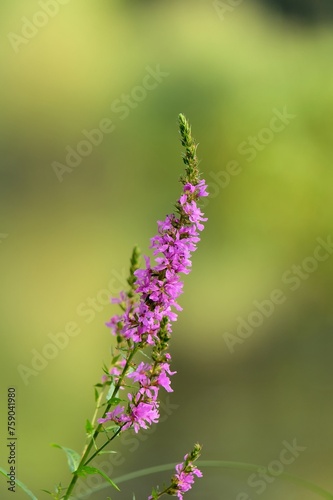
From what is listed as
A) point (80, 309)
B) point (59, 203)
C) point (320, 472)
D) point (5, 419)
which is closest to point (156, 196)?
point (59, 203)

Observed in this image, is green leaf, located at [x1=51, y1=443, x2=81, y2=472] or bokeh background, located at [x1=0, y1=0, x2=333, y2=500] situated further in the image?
bokeh background, located at [x1=0, y1=0, x2=333, y2=500]

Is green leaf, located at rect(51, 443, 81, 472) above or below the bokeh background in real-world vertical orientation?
below

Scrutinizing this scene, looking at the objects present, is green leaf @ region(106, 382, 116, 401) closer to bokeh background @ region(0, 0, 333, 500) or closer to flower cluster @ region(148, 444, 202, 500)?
flower cluster @ region(148, 444, 202, 500)

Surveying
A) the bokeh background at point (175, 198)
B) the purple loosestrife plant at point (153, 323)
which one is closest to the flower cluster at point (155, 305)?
the purple loosestrife plant at point (153, 323)

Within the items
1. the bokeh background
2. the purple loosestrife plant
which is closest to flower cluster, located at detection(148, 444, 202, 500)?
the purple loosestrife plant

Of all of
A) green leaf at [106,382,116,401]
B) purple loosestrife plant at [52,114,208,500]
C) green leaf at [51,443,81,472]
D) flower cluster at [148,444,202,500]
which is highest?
purple loosestrife plant at [52,114,208,500]

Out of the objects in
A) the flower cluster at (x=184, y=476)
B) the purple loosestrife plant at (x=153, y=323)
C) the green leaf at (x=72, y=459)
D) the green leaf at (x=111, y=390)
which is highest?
the purple loosestrife plant at (x=153, y=323)

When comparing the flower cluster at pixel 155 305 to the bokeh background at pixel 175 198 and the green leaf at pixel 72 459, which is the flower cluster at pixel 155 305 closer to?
the green leaf at pixel 72 459

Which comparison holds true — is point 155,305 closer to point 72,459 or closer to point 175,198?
point 72,459
